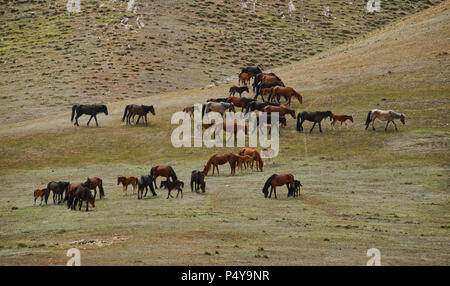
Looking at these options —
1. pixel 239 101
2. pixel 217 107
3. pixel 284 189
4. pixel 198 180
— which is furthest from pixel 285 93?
pixel 198 180

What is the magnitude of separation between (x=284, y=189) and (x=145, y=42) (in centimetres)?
6908

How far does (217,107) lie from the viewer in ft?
Answer: 176

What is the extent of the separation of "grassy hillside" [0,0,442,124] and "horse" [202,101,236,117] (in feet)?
80.3

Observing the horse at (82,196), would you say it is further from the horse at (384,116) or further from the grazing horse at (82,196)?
the horse at (384,116)

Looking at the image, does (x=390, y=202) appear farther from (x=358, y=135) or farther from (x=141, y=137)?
(x=141, y=137)

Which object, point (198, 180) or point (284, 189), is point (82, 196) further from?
point (284, 189)

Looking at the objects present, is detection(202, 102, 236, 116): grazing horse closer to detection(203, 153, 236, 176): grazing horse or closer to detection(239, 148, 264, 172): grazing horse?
detection(239, 148, 264, 172): grazing horse

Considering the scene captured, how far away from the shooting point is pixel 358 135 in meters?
47.6

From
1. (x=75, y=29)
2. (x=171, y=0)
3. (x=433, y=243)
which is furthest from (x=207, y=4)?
(x=433, y=243)

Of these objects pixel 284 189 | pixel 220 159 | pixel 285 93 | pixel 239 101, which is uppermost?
pixel 285 93

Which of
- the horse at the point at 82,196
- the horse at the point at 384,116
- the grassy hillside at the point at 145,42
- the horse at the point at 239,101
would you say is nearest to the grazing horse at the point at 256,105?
the horse at the point at 239,101

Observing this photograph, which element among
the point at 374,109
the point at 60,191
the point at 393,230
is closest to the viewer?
the point at 393,230

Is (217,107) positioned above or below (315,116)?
above

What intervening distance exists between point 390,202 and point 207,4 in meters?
94.9
